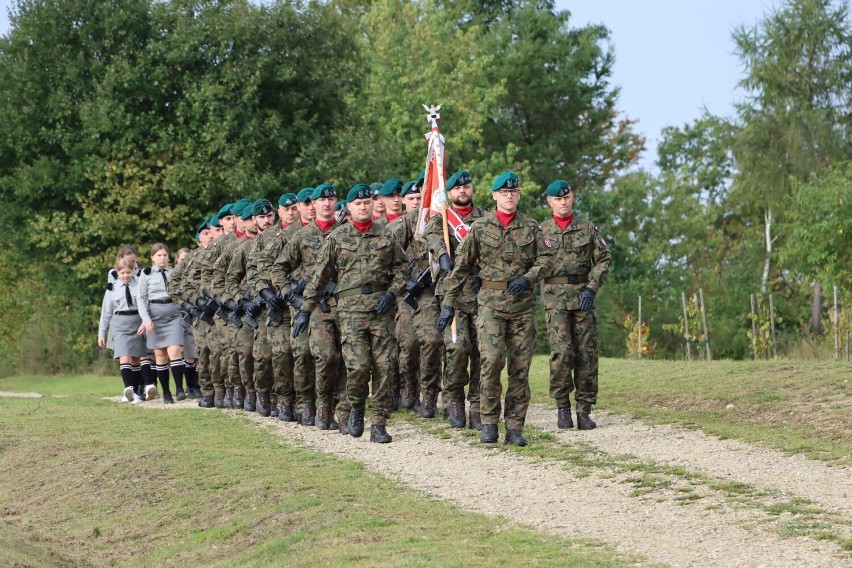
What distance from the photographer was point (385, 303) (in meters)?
14.1

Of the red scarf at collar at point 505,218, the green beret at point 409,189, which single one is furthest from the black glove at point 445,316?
the green beret at point 409,189

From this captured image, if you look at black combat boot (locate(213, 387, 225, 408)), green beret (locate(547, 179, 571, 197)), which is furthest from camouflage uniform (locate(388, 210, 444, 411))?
black combat boot (locate(213, 387, 225, 408))

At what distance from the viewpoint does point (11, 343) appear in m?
38.5

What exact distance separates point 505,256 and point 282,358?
4.19 m

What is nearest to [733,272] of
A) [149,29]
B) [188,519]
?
[149,29]

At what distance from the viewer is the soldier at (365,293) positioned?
14.2 m

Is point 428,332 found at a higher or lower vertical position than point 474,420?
higher

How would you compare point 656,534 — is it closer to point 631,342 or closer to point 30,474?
point 30,474

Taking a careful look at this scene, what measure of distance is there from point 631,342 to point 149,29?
13.1 meters

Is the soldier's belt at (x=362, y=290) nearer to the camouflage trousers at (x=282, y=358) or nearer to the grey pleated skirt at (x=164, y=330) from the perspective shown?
the camouflage trousers at (x=282, y=358)

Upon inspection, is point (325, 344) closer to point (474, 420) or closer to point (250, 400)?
point (474, 420)

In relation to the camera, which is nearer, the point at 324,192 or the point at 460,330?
the point at 460,330

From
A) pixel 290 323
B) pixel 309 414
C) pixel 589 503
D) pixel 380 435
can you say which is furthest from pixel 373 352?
pixel 589 503

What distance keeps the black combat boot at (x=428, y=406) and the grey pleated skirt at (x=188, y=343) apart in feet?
20.5
